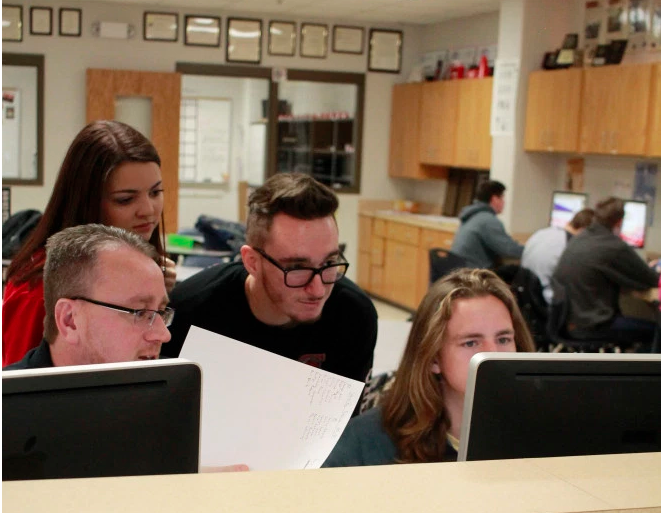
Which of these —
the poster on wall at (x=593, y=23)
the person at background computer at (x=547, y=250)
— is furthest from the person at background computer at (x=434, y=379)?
the poster on wall at (x=593, y=23)

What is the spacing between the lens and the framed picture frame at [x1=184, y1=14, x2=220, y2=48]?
8477 millimetres

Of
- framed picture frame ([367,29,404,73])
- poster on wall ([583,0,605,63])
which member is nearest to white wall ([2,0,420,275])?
framed picture frame ([367,29,404,73])

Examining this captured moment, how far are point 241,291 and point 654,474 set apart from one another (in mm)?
1434

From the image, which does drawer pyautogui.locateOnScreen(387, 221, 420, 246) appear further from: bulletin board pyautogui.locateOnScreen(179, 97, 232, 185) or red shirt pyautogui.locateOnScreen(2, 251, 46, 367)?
red shirt pyautogui.locateOnScreen(2, 251, 46, 367)

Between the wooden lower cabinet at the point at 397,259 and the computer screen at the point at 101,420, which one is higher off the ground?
the computer screen at the point at 101,420

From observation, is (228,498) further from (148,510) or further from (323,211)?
(323,211)

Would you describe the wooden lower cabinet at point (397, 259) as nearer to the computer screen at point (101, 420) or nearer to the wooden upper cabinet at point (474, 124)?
the wooden upper cabinet at point (474, 124)

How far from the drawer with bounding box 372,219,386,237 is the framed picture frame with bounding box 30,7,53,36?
11.8 ft

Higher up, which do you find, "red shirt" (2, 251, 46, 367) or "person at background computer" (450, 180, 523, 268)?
"red shirt" (2, 251, 46, 367)

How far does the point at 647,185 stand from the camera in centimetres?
647

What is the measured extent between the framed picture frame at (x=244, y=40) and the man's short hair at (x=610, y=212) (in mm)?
4295

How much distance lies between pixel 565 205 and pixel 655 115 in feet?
4.38

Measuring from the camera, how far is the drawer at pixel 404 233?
8.27 m

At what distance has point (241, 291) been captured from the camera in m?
2.22
